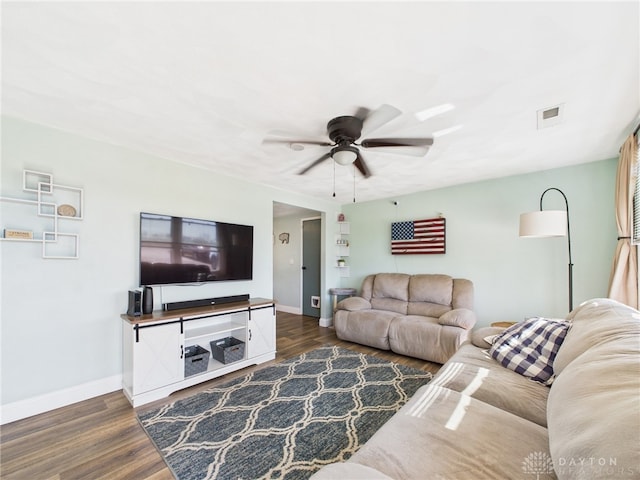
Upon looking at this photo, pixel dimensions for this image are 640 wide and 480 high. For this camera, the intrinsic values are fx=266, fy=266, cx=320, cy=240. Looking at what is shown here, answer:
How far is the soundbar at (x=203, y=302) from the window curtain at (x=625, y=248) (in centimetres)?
399

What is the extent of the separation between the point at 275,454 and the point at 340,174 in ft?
9.68

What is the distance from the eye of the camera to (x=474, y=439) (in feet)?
3.68

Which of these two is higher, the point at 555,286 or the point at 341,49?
the point at 341,49

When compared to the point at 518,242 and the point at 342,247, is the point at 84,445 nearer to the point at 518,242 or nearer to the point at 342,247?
the point at 342,247

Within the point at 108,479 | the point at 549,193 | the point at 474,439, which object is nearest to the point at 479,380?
the point at 474,439

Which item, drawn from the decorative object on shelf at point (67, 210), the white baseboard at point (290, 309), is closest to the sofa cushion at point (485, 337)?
the decorative object on shelf at point (67, 210)

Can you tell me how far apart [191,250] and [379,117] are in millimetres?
2423

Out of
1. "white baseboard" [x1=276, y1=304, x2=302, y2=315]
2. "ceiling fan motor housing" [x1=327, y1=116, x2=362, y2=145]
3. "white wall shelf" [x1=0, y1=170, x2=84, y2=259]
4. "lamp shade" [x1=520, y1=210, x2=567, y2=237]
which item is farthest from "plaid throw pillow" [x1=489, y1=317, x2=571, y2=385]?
"white baseboard" [x1=276, y1=304, x2=302, y2=315]

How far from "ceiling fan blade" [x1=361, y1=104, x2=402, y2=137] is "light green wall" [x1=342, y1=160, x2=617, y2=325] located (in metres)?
2.65

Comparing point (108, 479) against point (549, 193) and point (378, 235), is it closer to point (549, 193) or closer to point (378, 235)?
point (378, 235)

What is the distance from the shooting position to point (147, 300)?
2.59 metres

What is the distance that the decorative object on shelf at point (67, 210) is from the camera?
2.35 metres

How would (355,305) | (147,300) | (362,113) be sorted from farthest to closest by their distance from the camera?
(355,305) → (147,300) → (362,113)

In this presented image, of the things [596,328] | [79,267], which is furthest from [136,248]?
[596,328]
